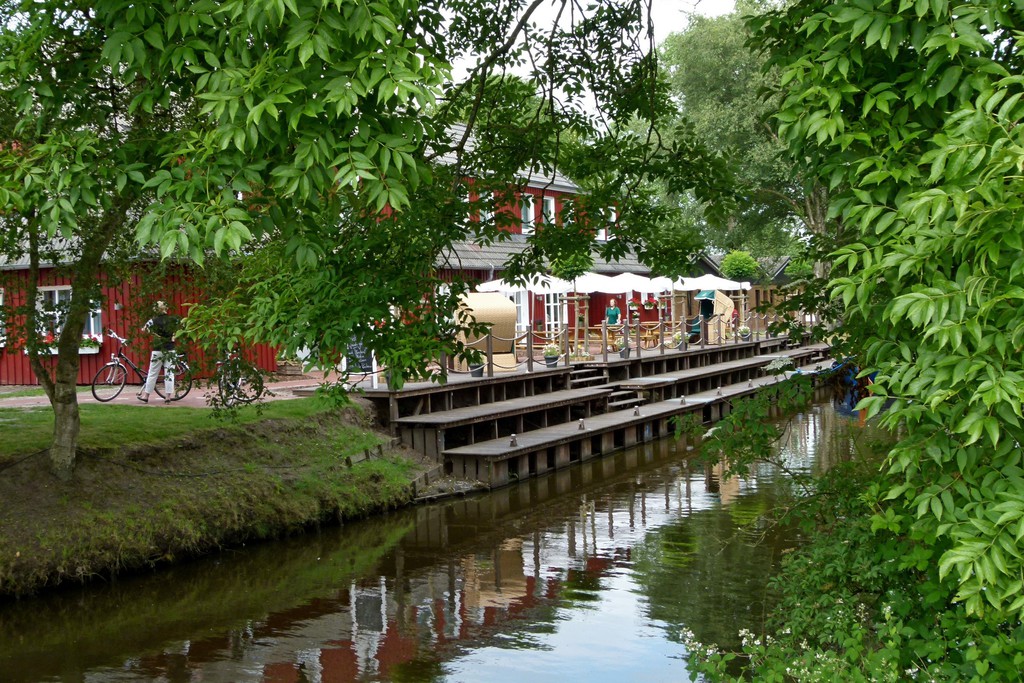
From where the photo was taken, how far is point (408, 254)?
7.07m

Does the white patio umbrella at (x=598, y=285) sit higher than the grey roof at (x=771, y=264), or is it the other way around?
the grey roof at (x=771, y=264)

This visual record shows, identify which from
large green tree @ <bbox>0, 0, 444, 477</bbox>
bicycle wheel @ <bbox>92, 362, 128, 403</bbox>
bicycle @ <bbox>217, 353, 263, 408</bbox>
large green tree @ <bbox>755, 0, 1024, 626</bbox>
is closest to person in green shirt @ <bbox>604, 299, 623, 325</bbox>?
bicycle wheel @ <bbox>92, 362, 128, 403</bbox>

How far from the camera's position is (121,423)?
1461 cm

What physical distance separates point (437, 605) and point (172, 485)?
151 inches

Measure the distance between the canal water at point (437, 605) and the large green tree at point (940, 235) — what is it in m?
3.40

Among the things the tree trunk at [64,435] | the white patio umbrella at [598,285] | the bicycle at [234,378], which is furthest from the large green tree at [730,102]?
the tree trunk at [64,435]

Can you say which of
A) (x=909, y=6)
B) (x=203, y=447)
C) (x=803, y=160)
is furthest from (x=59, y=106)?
(x=203, y=447)

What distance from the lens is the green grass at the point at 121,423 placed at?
42.8 feet

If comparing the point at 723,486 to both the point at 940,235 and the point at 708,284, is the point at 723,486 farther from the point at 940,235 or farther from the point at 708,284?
the point at 708,284

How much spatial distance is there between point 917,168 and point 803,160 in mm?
740

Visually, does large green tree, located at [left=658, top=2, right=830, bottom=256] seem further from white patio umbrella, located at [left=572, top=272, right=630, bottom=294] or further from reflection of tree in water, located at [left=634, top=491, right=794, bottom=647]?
reflection of tree in water, located at [left=634, top=491, right=794, bottom=647]

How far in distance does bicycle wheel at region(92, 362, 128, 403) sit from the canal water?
628 centimetres

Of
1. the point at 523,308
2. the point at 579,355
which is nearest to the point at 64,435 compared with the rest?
the point at 579,355

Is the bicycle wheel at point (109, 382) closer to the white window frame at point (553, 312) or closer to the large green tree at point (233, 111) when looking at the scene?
the large green tree at point (233, 111)
